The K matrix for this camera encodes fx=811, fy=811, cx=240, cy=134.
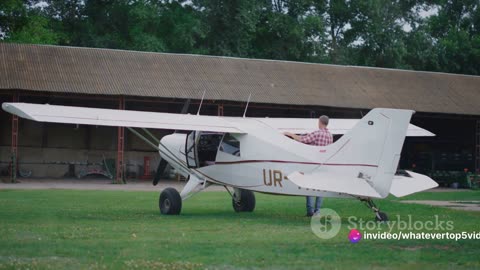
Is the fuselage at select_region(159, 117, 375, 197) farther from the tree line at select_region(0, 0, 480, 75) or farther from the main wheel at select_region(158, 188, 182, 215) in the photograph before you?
the tree line at select_region(0, 0, 480, 75)

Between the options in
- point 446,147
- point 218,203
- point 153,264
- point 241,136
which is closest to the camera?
point 153,264

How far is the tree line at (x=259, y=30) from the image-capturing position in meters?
55.6

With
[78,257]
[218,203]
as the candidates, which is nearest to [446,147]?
[218,203]

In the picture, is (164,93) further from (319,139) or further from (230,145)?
(319,139)

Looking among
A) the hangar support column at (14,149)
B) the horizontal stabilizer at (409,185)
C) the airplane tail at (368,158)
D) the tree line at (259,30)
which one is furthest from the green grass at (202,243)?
the tree line at (259,30)

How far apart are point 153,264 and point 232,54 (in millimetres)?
49009

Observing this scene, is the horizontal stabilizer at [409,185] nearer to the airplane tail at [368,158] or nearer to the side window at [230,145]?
the airplane tail at [368,158]

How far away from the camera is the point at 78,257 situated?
33.7 ft

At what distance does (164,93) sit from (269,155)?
19634 millimetres

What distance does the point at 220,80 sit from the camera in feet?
124

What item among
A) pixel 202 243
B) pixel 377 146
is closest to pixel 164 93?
pixel 377 146

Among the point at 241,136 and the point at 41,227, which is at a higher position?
the point at 241,136

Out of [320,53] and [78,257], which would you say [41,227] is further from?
[320,53]

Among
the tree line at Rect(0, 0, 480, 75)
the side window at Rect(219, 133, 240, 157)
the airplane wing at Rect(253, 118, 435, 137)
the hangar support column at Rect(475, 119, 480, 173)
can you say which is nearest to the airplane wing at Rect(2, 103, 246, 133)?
the side window at Rect(219, 133, 240, 157)
